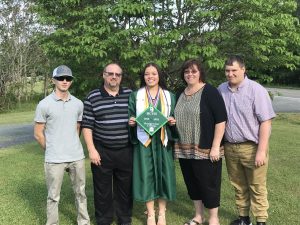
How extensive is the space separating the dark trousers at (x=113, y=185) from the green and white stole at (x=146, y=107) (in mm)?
258

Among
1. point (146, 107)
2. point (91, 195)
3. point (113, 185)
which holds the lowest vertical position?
point (91, 195)

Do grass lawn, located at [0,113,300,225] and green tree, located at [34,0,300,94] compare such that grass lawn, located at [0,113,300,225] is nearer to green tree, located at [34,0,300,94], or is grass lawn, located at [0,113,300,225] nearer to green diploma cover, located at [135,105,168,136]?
green diploma cover, located at [135,105,168,136]

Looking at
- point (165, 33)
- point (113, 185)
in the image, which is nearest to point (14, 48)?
point (165, 33)

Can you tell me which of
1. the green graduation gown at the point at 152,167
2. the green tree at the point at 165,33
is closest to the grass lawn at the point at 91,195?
the green graduation gown at the point at 152,167

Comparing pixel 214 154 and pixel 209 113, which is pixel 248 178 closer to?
pixel 214 154

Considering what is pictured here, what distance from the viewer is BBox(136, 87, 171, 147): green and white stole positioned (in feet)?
15.4

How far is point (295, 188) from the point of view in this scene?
6789mm

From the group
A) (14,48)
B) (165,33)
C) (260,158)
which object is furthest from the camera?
(14,48)

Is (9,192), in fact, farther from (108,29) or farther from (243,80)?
(243,80)

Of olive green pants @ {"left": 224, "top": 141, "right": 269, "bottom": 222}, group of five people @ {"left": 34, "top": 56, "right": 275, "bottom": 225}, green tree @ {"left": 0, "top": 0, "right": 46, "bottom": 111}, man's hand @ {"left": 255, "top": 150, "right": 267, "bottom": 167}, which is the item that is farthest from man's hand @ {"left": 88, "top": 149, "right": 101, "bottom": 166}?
green tree @ {"left": 0, "top": 0, "right": 46, "bottom": 111}

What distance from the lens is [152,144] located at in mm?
4773

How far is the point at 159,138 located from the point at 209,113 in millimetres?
661

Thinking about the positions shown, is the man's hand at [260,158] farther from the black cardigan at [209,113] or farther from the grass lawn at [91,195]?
the grass lawn at [91,195]

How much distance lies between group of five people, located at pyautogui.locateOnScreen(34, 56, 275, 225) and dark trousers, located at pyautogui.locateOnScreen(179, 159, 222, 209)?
0.01 m
